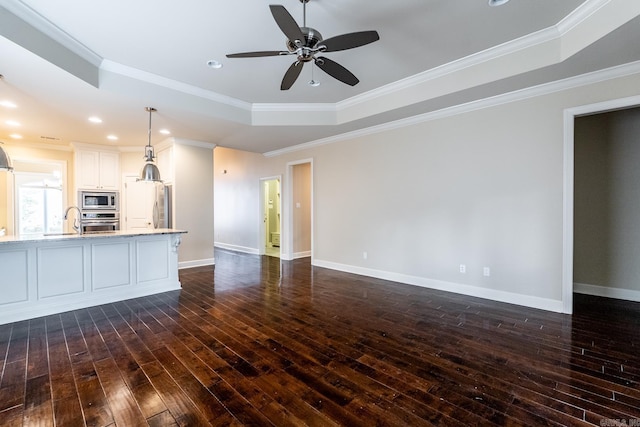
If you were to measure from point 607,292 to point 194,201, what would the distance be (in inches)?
290

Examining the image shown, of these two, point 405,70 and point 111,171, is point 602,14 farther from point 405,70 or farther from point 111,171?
point 111,171

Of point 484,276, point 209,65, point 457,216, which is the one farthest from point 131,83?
point 484,276

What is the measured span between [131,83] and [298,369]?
391 cm

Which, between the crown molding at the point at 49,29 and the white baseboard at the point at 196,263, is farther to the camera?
the white baseboard at the point at 196,263

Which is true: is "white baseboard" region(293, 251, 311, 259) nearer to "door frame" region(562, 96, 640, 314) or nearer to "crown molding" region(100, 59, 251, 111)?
"crown molding" region(100, 59, 251, 111)

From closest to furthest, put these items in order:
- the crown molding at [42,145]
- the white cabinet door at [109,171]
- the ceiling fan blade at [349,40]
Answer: the ceiling fan blade at [349,40], the crown molding at [42,145], the white cabinet door at [109,171]

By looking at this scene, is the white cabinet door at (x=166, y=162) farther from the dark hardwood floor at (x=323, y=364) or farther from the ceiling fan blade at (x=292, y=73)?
the ceiling fan blade at (x=292, y=73)

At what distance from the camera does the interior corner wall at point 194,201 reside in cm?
620

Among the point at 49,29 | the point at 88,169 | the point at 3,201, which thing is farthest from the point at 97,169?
the point at 49,29

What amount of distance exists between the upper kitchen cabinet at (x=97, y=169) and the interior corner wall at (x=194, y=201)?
189 centimetres

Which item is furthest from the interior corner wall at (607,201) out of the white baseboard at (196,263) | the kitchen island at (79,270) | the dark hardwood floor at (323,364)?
the white baseboard at (196,263)

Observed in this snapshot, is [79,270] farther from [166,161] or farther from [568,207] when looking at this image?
[568,207]

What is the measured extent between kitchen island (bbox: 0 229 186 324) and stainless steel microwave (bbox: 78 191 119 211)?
120 inches

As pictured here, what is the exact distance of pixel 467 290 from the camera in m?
4.28
